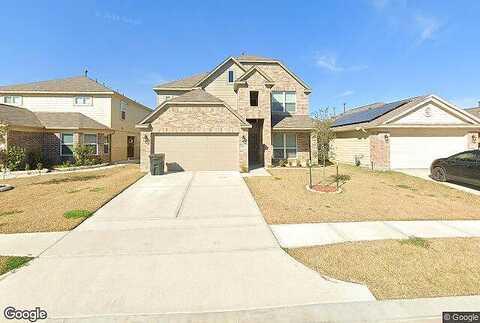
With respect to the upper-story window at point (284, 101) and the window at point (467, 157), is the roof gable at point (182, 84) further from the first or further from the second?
the window at point (467, 157)

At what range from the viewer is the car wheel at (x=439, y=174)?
12969 mm

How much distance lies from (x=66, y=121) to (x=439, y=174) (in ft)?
89.6

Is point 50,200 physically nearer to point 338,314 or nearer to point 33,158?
point 338,314

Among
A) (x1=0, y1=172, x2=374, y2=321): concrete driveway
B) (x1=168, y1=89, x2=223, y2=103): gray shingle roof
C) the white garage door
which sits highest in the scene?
(x1=168, y1=89, x2=223, y2=103): gray shingle roof

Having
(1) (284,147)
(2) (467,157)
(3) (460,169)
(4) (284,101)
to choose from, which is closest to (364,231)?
(3) (460,169)

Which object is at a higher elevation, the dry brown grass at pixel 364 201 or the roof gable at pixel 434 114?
the roof gable at pixel 434 114

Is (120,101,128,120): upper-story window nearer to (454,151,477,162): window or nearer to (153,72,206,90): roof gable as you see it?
(153,72,206,90): roof gable

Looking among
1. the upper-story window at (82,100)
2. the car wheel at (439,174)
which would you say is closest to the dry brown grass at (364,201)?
the car wheel at (439,174)

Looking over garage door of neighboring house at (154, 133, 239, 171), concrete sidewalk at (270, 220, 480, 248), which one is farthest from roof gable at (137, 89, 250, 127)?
concrete sidewalk at (270, 220, 480, 248)

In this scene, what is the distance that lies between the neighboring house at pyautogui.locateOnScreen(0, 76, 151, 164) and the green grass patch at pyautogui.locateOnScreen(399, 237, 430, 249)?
74.1ft

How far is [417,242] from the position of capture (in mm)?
5656

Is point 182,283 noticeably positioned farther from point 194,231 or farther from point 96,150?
point 96,150

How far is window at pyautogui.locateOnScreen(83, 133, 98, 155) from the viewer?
20.5m

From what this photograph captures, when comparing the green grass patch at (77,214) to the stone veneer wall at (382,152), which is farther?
the stone veneer wall at (382,152)
